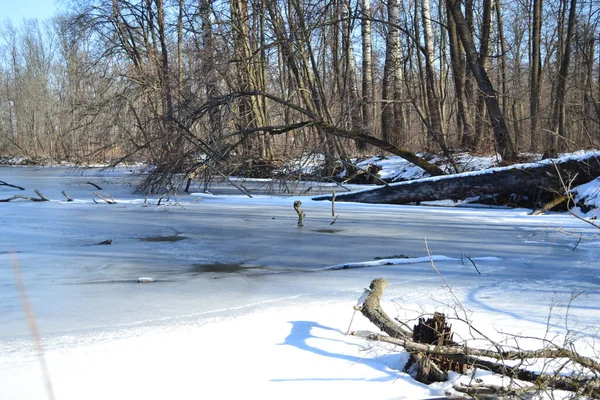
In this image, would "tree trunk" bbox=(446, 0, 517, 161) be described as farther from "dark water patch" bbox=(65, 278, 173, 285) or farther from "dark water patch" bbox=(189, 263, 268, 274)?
"dark water patch" bbox=(65, 278, 173, 285)

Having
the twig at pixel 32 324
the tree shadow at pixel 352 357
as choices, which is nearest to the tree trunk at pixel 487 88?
the twig at pixel 32 324

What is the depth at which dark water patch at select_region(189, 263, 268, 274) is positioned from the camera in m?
4.91

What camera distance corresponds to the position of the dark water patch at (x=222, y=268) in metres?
4.91

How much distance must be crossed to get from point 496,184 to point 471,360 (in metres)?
7.19

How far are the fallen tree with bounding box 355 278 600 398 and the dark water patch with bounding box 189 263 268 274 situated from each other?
1961 millimetres

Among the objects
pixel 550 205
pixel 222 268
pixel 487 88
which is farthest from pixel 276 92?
pixel 222 268

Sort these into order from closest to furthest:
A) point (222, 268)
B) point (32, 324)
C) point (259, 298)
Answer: point (32, 324) < point (259, 298) < point (222, 268)

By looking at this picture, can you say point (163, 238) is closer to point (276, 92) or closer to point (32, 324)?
point (32, 324)

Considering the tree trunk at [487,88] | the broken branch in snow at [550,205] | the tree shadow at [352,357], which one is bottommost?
the tree shadow at [352,357]

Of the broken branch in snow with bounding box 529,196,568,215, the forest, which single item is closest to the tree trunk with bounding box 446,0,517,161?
the forest

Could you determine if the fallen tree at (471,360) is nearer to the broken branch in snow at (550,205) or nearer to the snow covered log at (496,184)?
the broken branch in snow at (550,205)

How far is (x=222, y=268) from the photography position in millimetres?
5043

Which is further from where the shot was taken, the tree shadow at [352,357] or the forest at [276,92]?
the forest at [276,92]

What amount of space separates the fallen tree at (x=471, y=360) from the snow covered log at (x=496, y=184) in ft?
20.2
